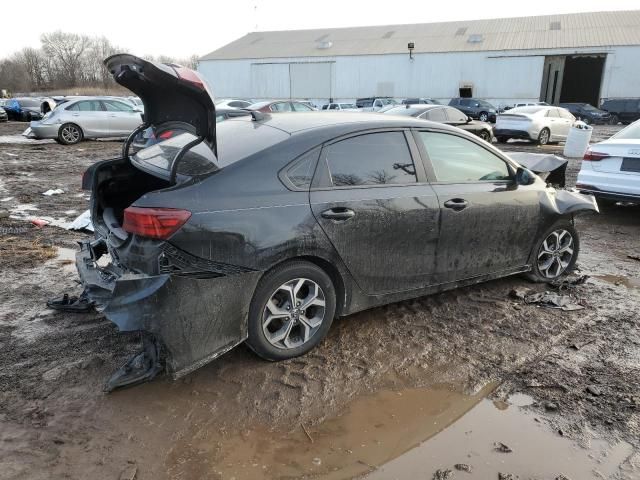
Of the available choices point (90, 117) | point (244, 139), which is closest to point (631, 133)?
point (244, 139)

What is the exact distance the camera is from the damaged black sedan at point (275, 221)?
9.66ft

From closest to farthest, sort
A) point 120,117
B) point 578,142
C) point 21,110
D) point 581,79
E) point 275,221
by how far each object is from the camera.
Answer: point 275,221, point 578,142, point 120,117, point 21,110, point 581,79

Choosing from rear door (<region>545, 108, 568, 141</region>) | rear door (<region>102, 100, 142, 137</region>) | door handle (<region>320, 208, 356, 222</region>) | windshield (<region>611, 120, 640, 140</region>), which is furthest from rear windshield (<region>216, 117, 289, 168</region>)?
rear door (<region>545, 108, 568, 141</region>)

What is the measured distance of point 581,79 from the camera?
46.1 m

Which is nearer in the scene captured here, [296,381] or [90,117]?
[296,381]

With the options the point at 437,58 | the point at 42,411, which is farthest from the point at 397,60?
the point at 42,411

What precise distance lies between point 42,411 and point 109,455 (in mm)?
618

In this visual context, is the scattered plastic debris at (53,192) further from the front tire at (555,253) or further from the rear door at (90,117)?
the rear door at (90,117)

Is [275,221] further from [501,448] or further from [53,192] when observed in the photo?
[53,192]

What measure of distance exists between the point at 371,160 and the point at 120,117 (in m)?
16.2

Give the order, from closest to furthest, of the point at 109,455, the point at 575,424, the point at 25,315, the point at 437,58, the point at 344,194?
the point at 109,455
the point at 575,424
the point at 344,194
the point at 25,315
the point at 437,58

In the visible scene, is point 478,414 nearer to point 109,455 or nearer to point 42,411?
point 109,455

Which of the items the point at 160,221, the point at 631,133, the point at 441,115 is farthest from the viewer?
the point at 441,115

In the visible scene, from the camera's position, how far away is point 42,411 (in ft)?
9.61
